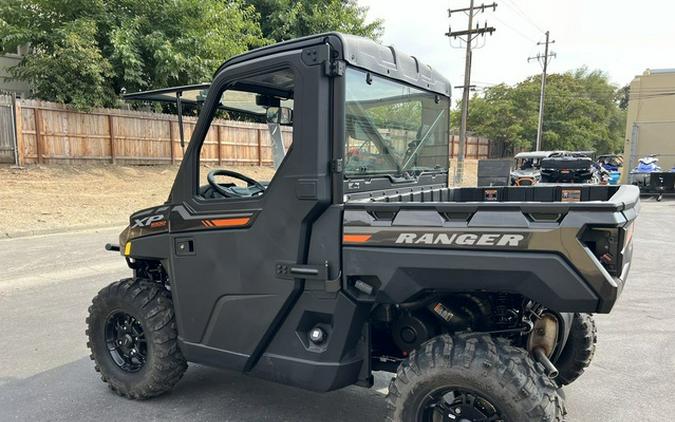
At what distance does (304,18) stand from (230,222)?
84.0 feet

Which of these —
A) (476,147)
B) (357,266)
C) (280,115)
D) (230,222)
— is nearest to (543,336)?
(357,266)

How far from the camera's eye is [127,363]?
12.0 ft

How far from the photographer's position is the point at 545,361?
2752 millimetres

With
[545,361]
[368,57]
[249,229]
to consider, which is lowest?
[545,361]

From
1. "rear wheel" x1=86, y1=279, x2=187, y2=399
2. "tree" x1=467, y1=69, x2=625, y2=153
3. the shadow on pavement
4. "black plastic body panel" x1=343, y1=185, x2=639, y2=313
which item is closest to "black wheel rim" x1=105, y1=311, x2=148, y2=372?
"rear wheel" x1=86, y1=279, x2=187, y2=399

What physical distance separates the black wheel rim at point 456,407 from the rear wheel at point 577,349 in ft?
4.51

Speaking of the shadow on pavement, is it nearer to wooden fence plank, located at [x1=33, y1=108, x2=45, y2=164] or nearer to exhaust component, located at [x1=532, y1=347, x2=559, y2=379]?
exhaust component, located at [x1=532, y1=347, x2=559, y2=379]

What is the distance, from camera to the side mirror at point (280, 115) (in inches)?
121

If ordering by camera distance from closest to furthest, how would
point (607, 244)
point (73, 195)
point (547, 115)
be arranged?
point (607, 244) < point (73, 195) < point (547, 115)

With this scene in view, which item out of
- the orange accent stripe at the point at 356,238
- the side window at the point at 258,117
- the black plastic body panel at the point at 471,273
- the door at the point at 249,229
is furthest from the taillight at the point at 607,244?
the side window at the point at 258,117

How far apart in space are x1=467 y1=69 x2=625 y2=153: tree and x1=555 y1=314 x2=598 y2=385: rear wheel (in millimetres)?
41480

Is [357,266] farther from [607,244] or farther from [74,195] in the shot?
[74,195]

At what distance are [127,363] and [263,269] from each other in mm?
1564

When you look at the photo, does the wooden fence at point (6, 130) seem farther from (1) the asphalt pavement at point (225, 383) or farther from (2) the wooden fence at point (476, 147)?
(2) the wooden fence at point (476, 147)
